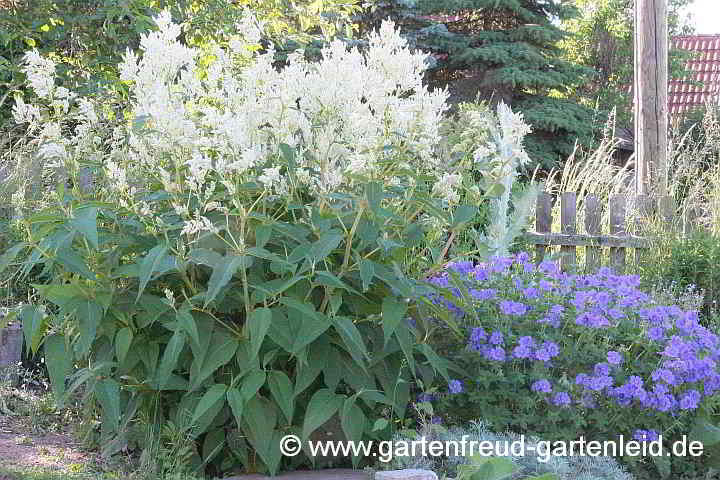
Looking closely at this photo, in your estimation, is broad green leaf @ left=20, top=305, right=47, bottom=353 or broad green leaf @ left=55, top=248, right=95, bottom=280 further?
broad green leaf @ left=20, top=305, right=47, bottom=353

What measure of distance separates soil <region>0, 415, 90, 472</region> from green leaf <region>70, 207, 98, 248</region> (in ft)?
3.24

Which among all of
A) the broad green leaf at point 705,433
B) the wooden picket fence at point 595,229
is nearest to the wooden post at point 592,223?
the wooden picket fence at point 595,229

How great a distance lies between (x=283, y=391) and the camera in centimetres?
297

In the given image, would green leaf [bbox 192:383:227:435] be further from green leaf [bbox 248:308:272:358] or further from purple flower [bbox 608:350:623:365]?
purple flower [bbox 608:350:623:365]

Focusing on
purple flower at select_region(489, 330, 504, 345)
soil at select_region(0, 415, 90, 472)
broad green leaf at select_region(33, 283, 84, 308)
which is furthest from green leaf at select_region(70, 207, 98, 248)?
purple flower at select_region(489, 330, 504, 345)

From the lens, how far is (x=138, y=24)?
711 cm

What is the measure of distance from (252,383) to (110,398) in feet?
1.88

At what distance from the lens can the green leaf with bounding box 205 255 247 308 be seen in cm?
272

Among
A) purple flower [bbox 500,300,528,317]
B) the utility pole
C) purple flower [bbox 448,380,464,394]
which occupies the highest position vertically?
the utility pole

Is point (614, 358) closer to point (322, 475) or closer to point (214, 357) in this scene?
point (322, 475)

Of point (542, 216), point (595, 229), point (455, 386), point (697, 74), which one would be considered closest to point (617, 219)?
point (595, 229)

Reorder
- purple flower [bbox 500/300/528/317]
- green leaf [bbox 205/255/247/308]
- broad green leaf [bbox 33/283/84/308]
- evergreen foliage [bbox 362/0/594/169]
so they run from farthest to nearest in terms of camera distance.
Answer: evergreen foliage [bbox 362/0/594/169] < purple flower [bbox 500/300/528/317] < broad green leaf [bbox 33/283/84/308] < green leaf [bbox 205/255/247/308]

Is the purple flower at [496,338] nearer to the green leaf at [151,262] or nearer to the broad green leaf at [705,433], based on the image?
the broad green leaf at [705,433]

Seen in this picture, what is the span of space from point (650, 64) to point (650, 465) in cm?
538
